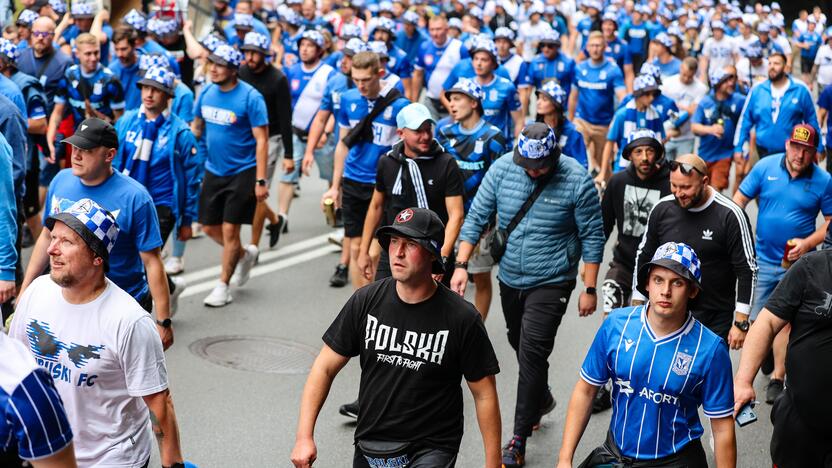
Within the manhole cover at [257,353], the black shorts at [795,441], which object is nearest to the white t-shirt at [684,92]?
the manhole cover at [257,353]

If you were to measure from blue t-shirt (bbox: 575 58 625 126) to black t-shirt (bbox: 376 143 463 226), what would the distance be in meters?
8.34

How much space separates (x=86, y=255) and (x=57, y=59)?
8.02 m

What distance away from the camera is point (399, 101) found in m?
10.3

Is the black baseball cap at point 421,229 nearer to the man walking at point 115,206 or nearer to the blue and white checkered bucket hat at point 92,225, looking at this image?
the blue and white checkered bucket hat at point 92,225

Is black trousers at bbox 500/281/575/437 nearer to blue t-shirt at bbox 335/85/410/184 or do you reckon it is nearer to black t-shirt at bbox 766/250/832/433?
black t-shirt at bbox 766/250/832/433

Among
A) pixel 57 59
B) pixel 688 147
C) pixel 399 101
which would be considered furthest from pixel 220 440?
pixel 688 147

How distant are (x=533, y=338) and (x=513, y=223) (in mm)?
737

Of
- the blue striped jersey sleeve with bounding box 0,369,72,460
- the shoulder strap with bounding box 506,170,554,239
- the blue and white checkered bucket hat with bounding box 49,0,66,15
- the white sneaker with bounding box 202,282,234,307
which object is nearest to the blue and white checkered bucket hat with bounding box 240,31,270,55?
the white sneaker with bounding box 202,282,234,307

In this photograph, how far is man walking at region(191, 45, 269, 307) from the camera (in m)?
10.3

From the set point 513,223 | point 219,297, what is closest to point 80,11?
point 219,297

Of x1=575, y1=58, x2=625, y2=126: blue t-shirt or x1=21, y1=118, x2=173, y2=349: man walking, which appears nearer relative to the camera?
x1=21, y1=118, x2=173, y2=349: man walking

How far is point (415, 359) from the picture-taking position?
4.96 m

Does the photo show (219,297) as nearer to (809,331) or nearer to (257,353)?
(257,353)

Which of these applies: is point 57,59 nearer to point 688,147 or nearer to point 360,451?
point 688,147
